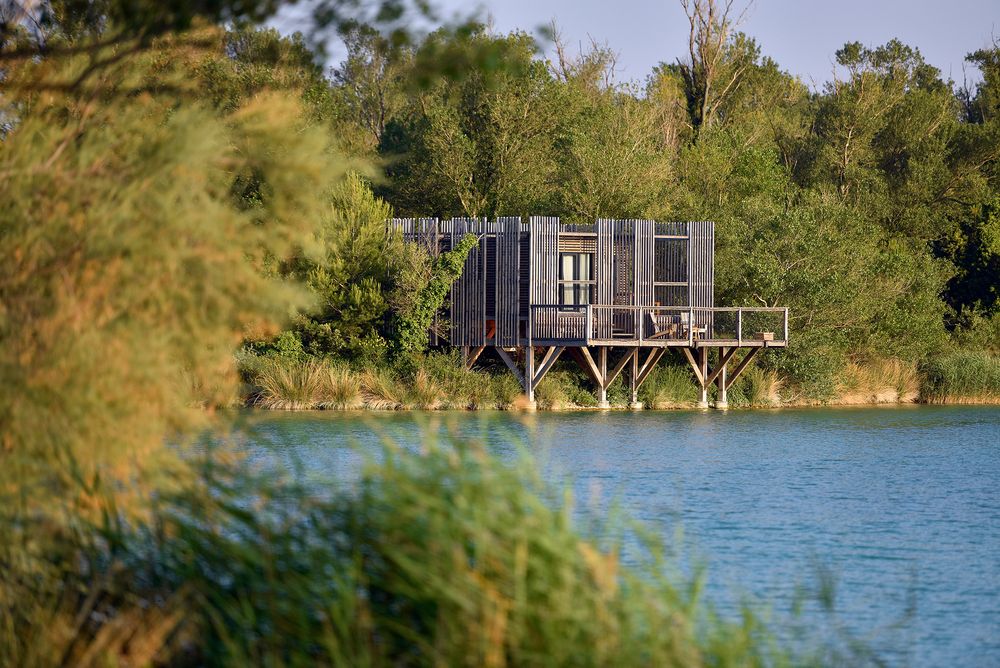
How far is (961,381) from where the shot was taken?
36594 millimetres

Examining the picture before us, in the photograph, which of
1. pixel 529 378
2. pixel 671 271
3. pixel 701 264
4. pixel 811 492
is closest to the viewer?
pixel 811 492

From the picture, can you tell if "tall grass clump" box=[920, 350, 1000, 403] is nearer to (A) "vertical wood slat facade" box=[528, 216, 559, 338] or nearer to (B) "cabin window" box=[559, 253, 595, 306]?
(B) "cabin window" box=[559, 253, 595, 306]

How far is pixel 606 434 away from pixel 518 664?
832 inches

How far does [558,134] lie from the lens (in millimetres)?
41344

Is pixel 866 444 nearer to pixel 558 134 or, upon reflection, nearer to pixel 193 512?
pixel 558 134

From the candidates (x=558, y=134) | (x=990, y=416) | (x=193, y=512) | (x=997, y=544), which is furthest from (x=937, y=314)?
(x=193, y=512)

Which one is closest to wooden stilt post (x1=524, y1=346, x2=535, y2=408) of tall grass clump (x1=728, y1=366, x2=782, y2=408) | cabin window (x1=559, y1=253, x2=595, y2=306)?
cabin window (x1=559, y1=253, x2=595, y2=306)

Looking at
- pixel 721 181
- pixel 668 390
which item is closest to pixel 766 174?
pixel 721 181

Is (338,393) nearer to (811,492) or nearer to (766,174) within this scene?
(811,492)

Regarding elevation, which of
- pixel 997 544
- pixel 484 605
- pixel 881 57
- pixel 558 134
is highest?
pixel 881 57

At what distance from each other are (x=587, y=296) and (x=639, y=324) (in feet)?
5.05

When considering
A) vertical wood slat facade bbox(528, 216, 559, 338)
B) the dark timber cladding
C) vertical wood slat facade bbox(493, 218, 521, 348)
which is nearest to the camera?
the dark timber cladding

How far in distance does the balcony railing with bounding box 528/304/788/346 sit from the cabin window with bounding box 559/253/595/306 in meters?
0.81

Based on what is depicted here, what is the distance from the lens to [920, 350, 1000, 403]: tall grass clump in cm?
3656
